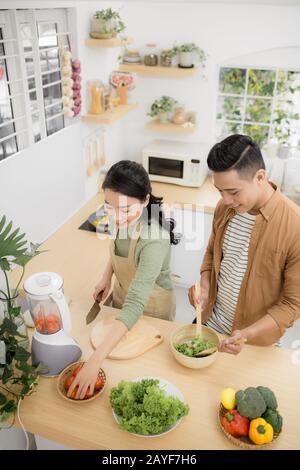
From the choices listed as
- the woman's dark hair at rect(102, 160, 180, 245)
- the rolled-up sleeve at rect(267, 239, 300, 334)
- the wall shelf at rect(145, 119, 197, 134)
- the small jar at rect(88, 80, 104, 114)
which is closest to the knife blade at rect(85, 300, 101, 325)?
the woman's dark hair at rect(102, 160, 180, 245)

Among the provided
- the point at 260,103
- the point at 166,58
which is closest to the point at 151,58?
the point at 166,58

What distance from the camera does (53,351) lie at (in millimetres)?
1396

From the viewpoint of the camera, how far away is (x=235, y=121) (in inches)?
141

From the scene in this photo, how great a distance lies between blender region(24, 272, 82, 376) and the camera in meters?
1.39

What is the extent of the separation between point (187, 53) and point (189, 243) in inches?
55.6

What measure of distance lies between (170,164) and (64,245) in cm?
125

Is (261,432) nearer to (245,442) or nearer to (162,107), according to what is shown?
(245,442)

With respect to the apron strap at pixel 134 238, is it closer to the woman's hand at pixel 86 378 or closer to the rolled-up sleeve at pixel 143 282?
the rolled-up sleeve at pixel 143 282

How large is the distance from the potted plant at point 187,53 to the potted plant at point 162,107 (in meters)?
0.29

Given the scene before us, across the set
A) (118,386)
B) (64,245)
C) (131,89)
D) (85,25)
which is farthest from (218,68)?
(118,386)

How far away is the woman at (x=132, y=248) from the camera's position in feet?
4.49

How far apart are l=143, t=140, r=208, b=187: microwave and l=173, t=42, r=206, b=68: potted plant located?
63 centimetres

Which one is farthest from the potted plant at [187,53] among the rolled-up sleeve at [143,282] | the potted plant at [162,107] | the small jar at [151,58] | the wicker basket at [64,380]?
the wicker basket at [64,380]
